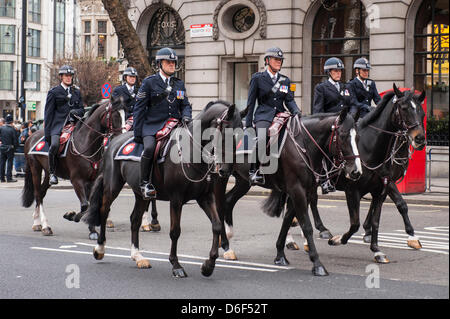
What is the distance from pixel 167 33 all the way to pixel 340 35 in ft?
27.2

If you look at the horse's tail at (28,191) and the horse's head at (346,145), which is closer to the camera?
the horse's head at (346,145)

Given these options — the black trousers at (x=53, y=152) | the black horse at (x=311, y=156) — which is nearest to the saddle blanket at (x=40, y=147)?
the black trousers at (x=53, y=152)

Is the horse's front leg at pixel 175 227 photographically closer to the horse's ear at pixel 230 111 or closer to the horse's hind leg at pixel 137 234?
the horse's hind leg at pixel 137 234

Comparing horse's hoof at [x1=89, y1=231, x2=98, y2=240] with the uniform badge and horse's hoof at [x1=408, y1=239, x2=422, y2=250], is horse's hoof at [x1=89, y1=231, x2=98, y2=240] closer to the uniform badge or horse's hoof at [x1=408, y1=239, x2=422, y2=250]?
the uniform badge

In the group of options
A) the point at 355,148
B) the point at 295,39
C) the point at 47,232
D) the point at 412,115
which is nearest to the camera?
the point at 355,148

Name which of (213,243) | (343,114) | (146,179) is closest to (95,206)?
(146,179)

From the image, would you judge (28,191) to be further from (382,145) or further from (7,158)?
(7,158)

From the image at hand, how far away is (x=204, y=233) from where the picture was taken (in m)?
12.8

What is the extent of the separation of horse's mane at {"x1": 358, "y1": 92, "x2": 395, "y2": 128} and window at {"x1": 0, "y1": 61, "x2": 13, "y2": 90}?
68.2 metres

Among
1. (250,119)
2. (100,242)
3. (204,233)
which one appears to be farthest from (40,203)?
(250,119)

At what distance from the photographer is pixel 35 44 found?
75812mm

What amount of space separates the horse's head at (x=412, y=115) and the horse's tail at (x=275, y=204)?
2.03m

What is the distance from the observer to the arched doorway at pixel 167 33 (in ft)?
100

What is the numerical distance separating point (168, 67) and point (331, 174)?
101 inches
